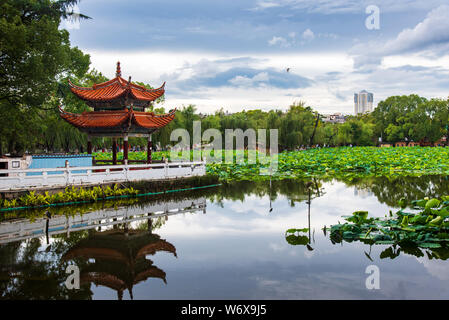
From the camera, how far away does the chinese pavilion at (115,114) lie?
59.2 ft

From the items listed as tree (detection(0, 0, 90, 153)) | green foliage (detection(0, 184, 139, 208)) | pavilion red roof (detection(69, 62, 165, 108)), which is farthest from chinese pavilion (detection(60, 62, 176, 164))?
green foliage (detection(0, 184, 139, 208))

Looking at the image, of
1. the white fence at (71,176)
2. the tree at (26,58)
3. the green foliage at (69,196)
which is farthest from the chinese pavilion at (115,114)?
the green foliage at (69,196)

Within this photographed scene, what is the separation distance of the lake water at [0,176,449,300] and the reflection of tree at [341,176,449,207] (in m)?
1.33

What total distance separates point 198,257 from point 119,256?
1602 mm

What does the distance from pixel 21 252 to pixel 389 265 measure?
23.8 feet

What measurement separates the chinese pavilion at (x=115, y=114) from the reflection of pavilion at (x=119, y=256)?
8810 mm

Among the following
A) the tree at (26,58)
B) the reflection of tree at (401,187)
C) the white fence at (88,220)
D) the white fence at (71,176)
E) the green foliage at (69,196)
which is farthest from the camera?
the tree at (26,58)

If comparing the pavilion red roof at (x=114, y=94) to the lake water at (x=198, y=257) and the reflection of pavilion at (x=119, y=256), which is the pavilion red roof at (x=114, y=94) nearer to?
the lake water at (x=198, y=257)

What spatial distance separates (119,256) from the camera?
26.1ft

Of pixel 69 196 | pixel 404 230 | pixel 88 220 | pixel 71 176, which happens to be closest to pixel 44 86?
pixel 71 176

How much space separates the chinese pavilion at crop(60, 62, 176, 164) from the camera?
18031 mm
